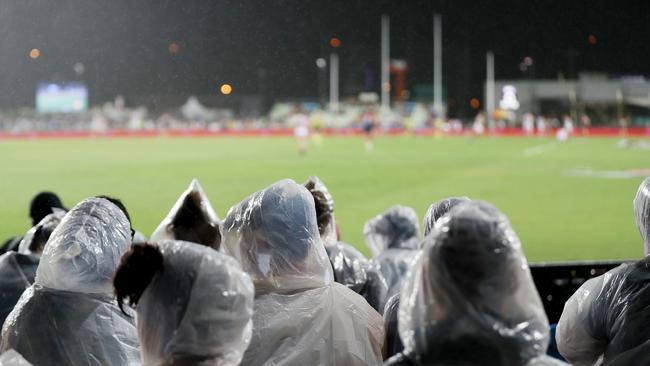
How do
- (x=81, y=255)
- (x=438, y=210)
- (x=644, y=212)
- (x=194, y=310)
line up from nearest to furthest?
(x=194, y=310), (x=81, y=255), (x=644, y=212), (x=438, y=210)

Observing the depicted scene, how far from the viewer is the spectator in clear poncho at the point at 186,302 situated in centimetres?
196

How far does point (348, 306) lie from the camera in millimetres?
2891

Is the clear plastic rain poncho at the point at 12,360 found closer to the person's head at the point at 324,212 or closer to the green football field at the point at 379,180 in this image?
the person's head at the point at 324,212

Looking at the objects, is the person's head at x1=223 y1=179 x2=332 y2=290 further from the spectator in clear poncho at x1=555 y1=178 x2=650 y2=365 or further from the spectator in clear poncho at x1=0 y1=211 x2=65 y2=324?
the spectator in clear poncho at x1=0 y1=211 x2=65 y2=324

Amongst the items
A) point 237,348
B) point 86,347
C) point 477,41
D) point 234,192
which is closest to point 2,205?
point 234,192

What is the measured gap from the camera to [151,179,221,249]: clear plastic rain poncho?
12.0 ft

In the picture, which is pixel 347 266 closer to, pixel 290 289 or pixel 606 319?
pixel 290 289

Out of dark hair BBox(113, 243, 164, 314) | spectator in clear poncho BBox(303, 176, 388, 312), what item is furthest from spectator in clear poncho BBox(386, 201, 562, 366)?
spectator in clear poncho BBox(303, 176, 388, 312)

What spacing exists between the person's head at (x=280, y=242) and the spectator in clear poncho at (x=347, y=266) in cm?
105

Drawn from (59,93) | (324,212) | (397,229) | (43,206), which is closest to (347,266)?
(324,212)

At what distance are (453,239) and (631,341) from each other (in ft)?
3.52

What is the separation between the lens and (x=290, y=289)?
110 inches

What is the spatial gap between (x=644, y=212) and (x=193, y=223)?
1.78 metres

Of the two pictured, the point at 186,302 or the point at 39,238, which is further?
the point at 39,238
